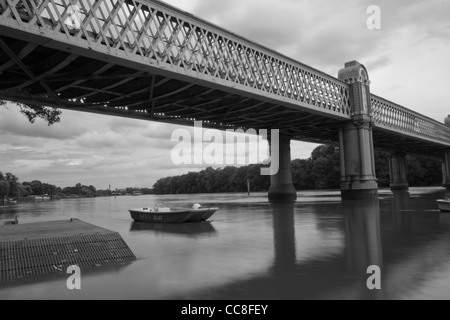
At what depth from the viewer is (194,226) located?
21.9 m

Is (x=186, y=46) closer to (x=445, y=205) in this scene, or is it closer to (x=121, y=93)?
(x=121, y=93)

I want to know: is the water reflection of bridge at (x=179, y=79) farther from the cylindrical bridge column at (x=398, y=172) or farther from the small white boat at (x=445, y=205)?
the cylindrical bridge column at (x=398, y=172)

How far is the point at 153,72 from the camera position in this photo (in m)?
26.8

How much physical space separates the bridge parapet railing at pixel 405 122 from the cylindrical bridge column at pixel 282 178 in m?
15.4

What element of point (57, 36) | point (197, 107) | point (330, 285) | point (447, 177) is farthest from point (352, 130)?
point (447, 177)

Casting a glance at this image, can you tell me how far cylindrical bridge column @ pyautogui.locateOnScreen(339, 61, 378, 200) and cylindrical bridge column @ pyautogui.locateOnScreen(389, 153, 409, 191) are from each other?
60.7m

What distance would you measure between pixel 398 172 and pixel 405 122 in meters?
38.3

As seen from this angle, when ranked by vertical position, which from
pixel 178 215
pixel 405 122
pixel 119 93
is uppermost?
pixel 405 122

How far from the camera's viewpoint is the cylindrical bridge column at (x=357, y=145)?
5197cm

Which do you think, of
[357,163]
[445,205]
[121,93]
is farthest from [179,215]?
[357,163]

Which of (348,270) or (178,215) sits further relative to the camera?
(178,215)

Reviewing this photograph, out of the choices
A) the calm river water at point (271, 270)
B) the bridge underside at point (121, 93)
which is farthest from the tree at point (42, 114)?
the calm river water at point (271, 270)
